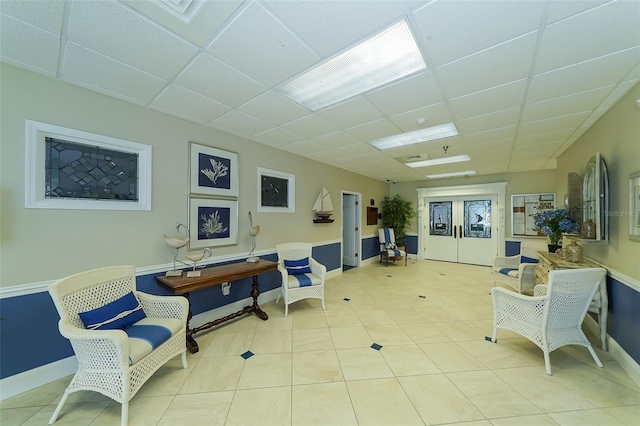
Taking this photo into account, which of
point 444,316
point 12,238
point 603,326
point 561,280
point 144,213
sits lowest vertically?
point 444,316

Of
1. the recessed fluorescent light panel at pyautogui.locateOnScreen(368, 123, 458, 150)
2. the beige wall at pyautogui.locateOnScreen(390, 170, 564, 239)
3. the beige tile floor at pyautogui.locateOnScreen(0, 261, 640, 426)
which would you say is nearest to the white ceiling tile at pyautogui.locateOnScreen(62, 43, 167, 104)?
the beige tile floor at pyautogui.locateOnScreen(0, 261, 640, 426)

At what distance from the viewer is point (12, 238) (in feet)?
5.99

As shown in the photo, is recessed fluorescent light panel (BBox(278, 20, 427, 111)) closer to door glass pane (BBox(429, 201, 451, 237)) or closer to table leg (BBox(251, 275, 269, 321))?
table leg (BBox(251, 275, 269, 321))

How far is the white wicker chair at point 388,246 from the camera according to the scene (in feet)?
20.5

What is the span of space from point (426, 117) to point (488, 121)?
0.82 metres

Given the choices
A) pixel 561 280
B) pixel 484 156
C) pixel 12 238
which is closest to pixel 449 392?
pixel 561 280

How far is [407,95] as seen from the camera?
7.34 ft

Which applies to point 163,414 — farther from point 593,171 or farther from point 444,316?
point 593,171

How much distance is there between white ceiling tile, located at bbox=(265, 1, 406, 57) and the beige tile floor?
2644 millimetres

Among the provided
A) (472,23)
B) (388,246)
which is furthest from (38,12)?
(388,246)

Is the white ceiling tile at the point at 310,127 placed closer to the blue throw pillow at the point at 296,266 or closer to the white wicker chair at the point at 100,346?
the blue throw pillow at the point at 296,266

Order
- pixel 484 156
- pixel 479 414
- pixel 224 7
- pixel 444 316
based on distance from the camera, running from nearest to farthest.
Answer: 1. pixel 224 7
2. pixel 479 414
3. pixel 444 316
4. pixel 484 156

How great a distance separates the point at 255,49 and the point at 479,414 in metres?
3.09

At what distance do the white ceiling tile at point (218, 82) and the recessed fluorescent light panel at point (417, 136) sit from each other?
2098mm
